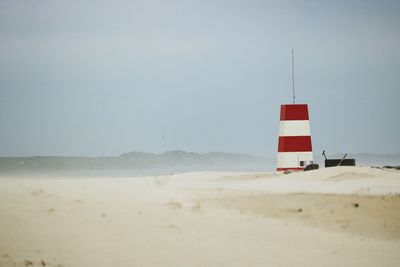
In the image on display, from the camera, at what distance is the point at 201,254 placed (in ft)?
27.1

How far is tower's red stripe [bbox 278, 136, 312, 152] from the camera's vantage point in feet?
73.9

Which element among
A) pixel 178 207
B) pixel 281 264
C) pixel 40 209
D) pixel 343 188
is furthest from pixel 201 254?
pixel 343 188

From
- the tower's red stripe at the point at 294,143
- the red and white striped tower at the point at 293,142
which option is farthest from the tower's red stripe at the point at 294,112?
the tower's red stripe at the point at 294,143

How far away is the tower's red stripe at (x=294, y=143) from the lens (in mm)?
22531

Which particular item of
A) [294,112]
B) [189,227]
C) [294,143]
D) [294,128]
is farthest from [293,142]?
[189,227]

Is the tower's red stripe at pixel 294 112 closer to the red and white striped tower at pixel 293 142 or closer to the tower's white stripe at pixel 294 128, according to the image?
the red and white striped tower at pixel 293 142

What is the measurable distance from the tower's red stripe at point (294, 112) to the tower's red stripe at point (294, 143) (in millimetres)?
858

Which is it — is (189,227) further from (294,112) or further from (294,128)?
(294,112)

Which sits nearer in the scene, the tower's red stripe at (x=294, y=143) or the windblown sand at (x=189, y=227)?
the windblown sand at (x=189, y=227)

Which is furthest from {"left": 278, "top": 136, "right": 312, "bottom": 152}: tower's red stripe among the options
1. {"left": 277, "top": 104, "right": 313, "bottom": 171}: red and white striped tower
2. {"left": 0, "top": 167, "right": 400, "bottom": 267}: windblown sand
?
{"left": 0, "top": 167, "right": 400, "bottom": 267}: windblown sand

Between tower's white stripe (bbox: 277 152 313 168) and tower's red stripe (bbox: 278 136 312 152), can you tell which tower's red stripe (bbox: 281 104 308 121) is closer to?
tower's red stripe (bbox: 278 136 312 152)

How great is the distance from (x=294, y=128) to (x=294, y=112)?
2.34 feet

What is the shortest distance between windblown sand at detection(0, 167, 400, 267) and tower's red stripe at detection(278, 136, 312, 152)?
9.39 metres

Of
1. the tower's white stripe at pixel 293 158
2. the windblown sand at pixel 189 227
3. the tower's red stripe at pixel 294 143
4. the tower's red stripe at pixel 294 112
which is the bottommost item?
the windblown sand at pixel 189 227
